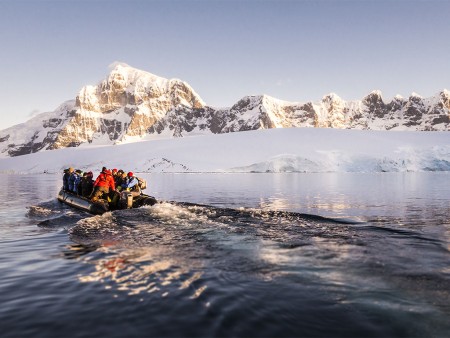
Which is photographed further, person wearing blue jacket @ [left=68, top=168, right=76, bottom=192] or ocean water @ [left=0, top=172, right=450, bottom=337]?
person wearing blue jacket @ [left=68, top=168, right=76, bottom=192]

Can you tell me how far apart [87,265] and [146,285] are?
2.40 meters

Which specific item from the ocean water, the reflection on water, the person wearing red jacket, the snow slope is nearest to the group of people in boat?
the person wearing red jacket

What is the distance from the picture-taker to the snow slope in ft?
273

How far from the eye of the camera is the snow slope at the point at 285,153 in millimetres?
→ 83062

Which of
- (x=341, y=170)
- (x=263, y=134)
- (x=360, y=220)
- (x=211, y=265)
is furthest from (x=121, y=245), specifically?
(x=263, y=134)

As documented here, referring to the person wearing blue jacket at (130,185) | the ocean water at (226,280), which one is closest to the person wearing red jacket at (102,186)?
the person wearing blue jacket at (130,185)

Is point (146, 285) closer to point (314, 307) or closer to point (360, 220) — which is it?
point (314, 307)

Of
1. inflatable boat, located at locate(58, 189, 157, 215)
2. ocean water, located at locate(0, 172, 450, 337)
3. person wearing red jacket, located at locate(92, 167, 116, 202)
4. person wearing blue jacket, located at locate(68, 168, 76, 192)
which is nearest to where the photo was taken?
ocean water, located at locate(0, 172, 450, 337)

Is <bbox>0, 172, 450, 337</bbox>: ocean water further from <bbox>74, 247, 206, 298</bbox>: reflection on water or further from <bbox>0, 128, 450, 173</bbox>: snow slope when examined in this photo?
<bbox>0, 128, 450, 173</bbox>: snow slope

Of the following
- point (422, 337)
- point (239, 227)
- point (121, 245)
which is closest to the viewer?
point (422, 337)

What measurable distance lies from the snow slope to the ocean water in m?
71.5

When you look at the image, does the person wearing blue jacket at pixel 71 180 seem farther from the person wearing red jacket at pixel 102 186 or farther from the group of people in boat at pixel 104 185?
the person wearing red jacket at pixel 102 186

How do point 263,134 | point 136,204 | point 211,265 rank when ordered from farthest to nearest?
1. point 263,134
2. point 136,204
3. point 211,265

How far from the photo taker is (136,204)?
1886cm
